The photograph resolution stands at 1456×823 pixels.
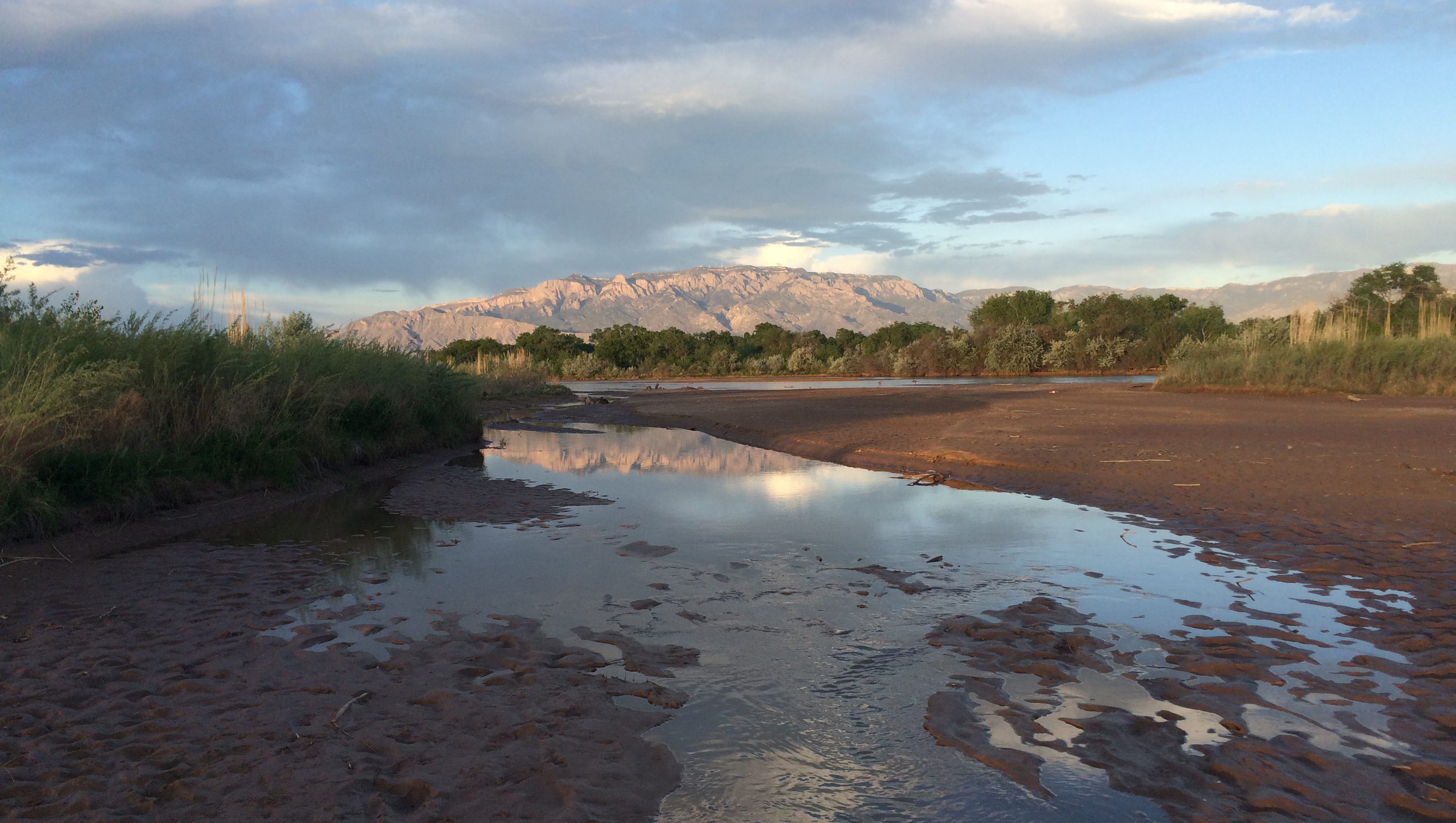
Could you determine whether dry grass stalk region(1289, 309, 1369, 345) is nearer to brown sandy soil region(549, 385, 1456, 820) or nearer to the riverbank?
the riverbank

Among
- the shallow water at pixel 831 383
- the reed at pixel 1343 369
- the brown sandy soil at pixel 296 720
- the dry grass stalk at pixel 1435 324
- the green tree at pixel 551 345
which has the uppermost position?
the green tree at pixel 551 345

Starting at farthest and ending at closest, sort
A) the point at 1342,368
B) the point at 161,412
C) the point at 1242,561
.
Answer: the point at 1342,368 < the point at 161,412 < the point at 1242,561

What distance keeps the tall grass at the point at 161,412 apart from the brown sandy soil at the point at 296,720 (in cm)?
268

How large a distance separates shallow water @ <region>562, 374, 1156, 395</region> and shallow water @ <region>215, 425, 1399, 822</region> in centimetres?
3449

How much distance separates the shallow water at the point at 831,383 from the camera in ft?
162

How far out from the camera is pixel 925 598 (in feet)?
21.8

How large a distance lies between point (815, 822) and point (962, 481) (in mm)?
10075

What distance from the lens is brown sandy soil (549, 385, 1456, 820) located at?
3785 mm

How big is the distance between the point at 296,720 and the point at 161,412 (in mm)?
8158

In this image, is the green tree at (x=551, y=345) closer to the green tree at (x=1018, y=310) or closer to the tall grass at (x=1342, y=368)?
the green tree at (x=1018, y=310)

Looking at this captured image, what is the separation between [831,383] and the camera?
61.2 meters

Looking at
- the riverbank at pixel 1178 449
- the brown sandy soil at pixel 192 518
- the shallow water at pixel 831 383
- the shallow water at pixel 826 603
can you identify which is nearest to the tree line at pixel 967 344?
the shallow water at pixel 831 383

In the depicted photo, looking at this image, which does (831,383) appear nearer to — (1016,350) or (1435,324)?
(1016,350)

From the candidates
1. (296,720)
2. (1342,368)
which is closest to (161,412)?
(296,720)
